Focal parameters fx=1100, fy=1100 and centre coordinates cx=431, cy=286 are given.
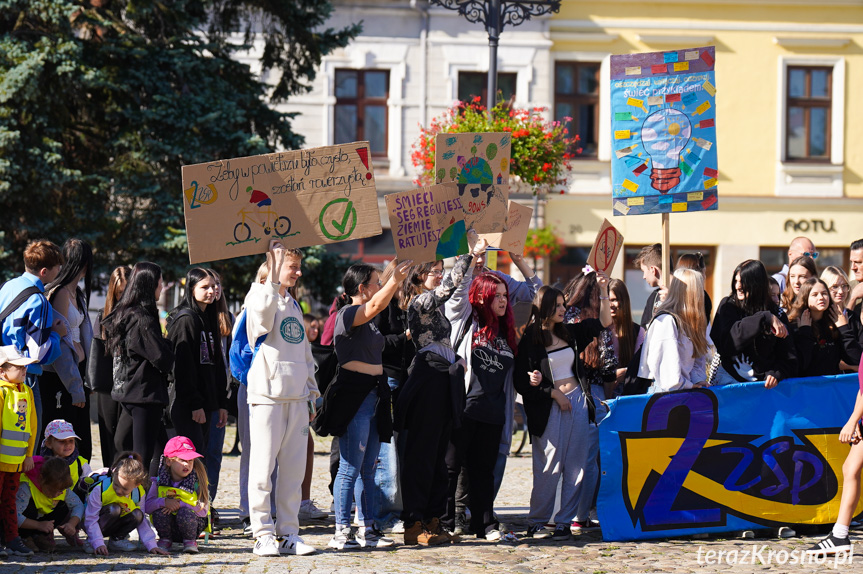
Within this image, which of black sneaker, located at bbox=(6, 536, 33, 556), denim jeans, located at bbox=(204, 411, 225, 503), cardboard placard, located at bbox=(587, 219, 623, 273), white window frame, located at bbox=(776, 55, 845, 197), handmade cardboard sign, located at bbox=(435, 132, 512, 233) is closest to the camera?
black sneaker, located at bbox=(6, 536, 33, 556)

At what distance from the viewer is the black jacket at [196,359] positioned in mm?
7582

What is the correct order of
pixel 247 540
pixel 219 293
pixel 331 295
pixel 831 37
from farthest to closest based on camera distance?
pixel 831 37 → pixel 331 295 → pixel 219 293 → pixel 247 540

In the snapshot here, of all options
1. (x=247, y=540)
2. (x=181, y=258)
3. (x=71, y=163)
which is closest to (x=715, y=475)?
(x=247, y=540)

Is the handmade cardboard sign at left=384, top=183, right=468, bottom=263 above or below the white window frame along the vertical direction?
below

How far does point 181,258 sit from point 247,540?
9212 mm

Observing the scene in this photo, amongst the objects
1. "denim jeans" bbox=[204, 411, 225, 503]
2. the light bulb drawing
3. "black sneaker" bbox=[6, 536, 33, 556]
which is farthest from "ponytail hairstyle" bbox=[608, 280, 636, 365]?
"black sneaker" bbox=[6, 536, 33, 556]

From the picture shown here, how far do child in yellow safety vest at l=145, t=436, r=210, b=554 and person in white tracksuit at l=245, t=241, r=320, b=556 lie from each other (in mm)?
449

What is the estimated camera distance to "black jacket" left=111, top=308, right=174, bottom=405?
7.27 metres

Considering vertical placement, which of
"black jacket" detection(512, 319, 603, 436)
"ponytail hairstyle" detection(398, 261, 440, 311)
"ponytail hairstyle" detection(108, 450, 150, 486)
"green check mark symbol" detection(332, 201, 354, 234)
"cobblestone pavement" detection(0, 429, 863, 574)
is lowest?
"cobblestone pavement" detection(0, 429, 863, 574)

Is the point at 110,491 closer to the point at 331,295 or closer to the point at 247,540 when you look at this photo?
the point at 247,540

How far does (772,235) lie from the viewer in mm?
23406

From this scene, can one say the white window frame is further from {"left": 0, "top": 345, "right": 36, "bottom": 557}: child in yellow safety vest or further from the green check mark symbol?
{"left": 0, "top": 345, "right": 36, "bottom": 557}: child in yellow safety vest

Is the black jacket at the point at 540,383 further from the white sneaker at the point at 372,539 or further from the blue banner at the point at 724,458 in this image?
the white sneaker at the point at 372,539

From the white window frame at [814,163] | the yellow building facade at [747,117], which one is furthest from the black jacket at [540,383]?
the white window frame at [814,163]
